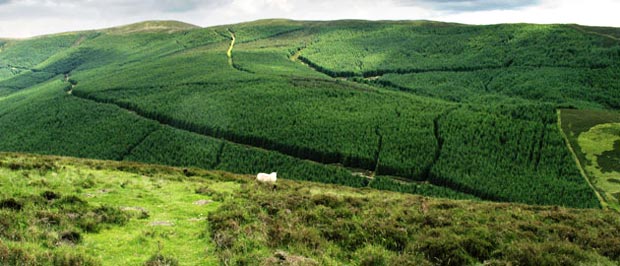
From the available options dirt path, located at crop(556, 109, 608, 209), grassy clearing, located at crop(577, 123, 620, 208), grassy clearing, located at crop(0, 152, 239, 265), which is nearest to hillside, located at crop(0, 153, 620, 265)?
grassy clearing, located at crop(0, 152, 239, 265)

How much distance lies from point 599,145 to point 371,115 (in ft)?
138

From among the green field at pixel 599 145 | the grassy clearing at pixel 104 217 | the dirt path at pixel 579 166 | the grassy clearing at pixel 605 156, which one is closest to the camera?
the grassy clearing at pixel 104 217

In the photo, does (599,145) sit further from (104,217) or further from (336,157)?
(104,217)

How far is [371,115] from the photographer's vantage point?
3661 inches

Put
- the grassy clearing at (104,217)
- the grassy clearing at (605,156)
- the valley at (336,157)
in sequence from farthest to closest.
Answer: the grassy clearing at (605,156) < the valley at (336,157) < the grassy clearing at (104,217)

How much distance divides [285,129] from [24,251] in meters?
76.9

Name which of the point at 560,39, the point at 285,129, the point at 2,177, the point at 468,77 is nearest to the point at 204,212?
the point at 2,177

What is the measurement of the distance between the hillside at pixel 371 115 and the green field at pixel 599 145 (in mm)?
1805

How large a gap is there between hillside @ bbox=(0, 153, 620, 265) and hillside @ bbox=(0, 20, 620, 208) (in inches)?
1607

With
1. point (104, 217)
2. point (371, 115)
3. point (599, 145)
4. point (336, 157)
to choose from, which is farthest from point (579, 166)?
point (104, 217)

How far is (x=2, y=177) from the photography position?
22953 millimetres

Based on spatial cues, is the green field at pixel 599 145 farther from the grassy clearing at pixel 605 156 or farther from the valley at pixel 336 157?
the valley at pixel 336 157

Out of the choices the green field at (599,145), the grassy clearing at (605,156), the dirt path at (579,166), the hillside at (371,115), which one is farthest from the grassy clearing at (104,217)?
the grassy clearing at (605,156)

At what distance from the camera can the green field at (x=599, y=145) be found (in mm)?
55250
